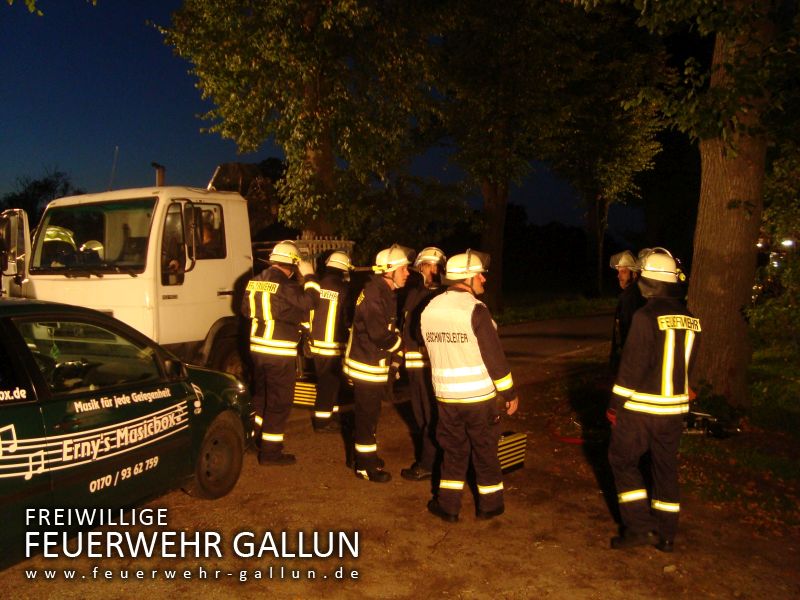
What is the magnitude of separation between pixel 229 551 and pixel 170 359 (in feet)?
4.60

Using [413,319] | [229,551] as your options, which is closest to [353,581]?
[229,551]

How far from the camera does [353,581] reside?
4547 millimetres

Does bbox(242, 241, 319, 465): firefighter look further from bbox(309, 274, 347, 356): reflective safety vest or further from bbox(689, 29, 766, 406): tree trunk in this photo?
bbox(689, 29, 766, 406): tree trunk

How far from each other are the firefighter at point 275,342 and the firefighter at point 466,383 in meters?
1.60

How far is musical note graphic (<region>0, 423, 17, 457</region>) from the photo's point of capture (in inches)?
152

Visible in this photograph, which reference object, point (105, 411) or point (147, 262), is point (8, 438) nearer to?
point (105, 411)

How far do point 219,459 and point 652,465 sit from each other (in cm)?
325

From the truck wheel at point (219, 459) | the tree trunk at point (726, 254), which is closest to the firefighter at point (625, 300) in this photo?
the tree trunk at point (726, 254)

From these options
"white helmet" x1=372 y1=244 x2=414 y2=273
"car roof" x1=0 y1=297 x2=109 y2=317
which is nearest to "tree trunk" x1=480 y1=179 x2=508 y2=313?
"white helmet" x1=372 y1=244 x2=414 y2=273

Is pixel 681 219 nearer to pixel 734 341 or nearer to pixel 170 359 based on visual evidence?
pixel 734 341

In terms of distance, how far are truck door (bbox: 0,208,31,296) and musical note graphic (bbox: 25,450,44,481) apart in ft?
15.9

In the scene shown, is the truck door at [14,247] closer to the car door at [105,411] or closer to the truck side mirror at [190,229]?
the truck side mirror at [190,229]

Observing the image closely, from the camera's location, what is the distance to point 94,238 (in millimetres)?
7961

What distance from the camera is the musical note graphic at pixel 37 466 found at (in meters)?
4.02
